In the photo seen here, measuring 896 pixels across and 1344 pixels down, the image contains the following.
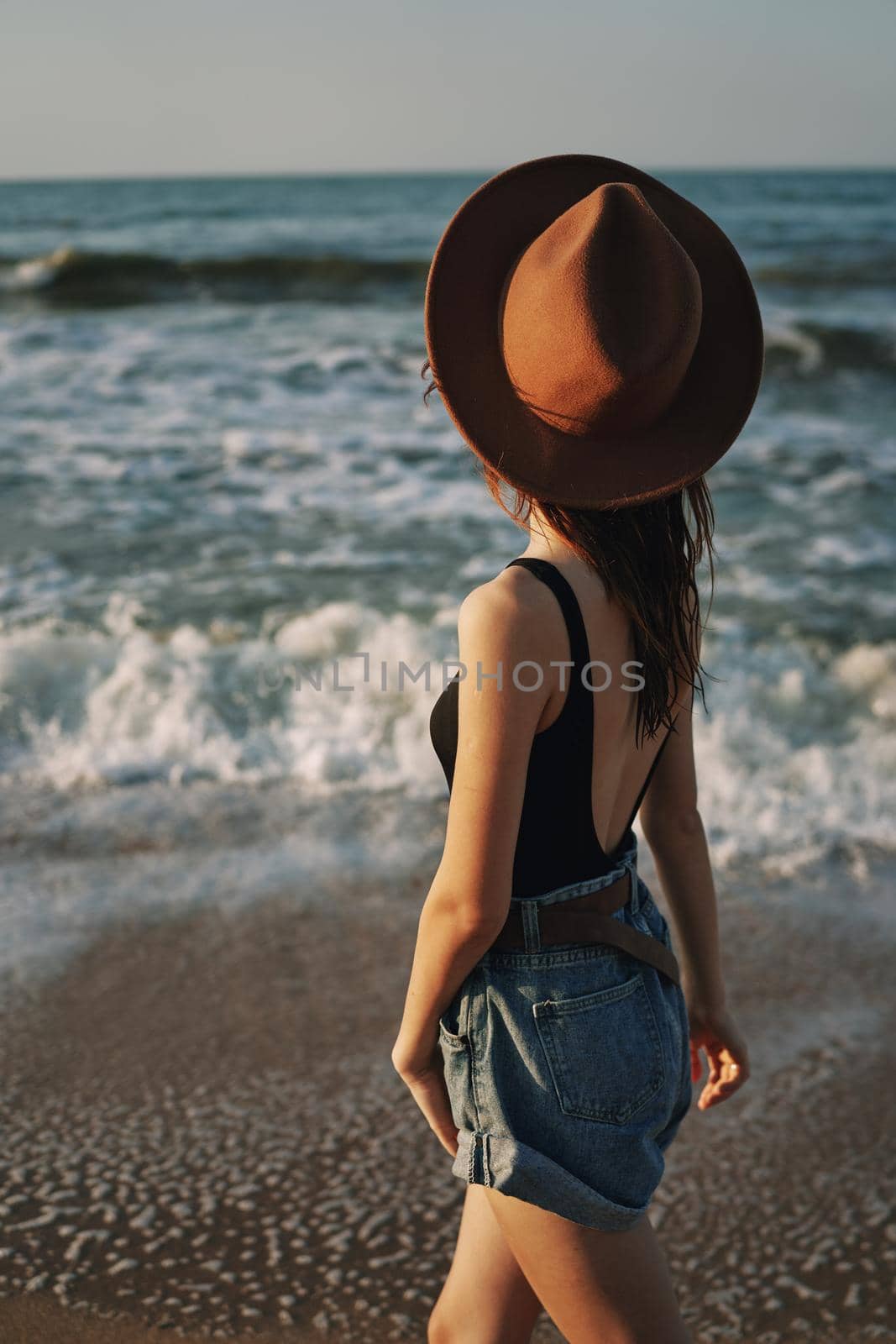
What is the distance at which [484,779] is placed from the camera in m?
1.33

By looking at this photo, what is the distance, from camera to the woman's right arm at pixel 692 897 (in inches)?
68.9

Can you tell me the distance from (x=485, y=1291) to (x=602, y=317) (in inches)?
50.0

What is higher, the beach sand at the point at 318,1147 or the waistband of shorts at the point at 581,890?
the waistband of shorts at the point at 581,890

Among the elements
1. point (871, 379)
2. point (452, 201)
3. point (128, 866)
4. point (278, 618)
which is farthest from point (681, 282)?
point (452, 201)

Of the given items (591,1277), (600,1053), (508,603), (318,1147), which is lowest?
(318,1147)

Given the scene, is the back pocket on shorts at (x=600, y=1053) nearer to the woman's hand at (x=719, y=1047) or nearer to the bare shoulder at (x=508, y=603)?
the woman's hand at (x=719, y=1047)

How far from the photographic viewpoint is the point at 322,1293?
2273 millimetres

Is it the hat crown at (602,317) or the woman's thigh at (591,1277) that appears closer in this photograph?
the hat crown at (602,317)

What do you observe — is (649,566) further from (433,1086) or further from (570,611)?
(433,1086)

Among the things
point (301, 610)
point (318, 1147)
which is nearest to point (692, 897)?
point (318, 1147)

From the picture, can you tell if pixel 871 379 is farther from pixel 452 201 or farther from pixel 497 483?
pixel 452 201

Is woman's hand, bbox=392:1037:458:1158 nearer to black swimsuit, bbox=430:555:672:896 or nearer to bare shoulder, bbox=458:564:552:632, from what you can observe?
black swimsuit, bbox=430:555:672:896

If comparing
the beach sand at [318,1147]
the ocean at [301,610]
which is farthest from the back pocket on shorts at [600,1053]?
the ocean at [301,610]

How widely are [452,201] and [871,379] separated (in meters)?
38.1
